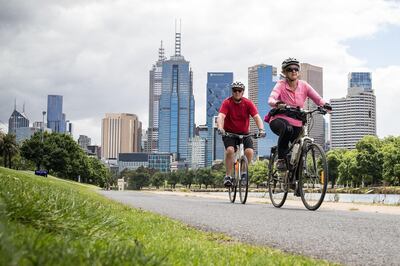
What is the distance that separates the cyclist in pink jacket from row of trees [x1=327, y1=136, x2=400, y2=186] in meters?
67.7

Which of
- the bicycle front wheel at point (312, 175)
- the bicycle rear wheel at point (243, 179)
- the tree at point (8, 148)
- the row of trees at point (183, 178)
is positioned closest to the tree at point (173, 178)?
the row of trees at point (183, 178)

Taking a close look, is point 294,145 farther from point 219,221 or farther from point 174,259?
point 174,259

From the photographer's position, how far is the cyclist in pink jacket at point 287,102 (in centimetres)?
902

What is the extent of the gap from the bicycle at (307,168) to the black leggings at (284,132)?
0.10 metres

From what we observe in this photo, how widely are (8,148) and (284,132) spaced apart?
85.5 m

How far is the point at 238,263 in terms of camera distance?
301 cm

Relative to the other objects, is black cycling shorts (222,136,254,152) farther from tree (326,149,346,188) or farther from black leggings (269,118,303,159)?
tree (326,149,346,188)

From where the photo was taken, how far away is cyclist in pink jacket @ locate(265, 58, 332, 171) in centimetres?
902

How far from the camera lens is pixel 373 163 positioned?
79000mm

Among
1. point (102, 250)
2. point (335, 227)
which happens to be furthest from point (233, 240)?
point (102, 250)

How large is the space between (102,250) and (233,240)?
8.09 ft

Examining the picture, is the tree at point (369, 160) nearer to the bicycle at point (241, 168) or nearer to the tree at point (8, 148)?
the tree at point (8, 148)

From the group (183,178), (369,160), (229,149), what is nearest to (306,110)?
(229,149)

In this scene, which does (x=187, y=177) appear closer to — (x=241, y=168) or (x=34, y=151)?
(x=34, y=151)
